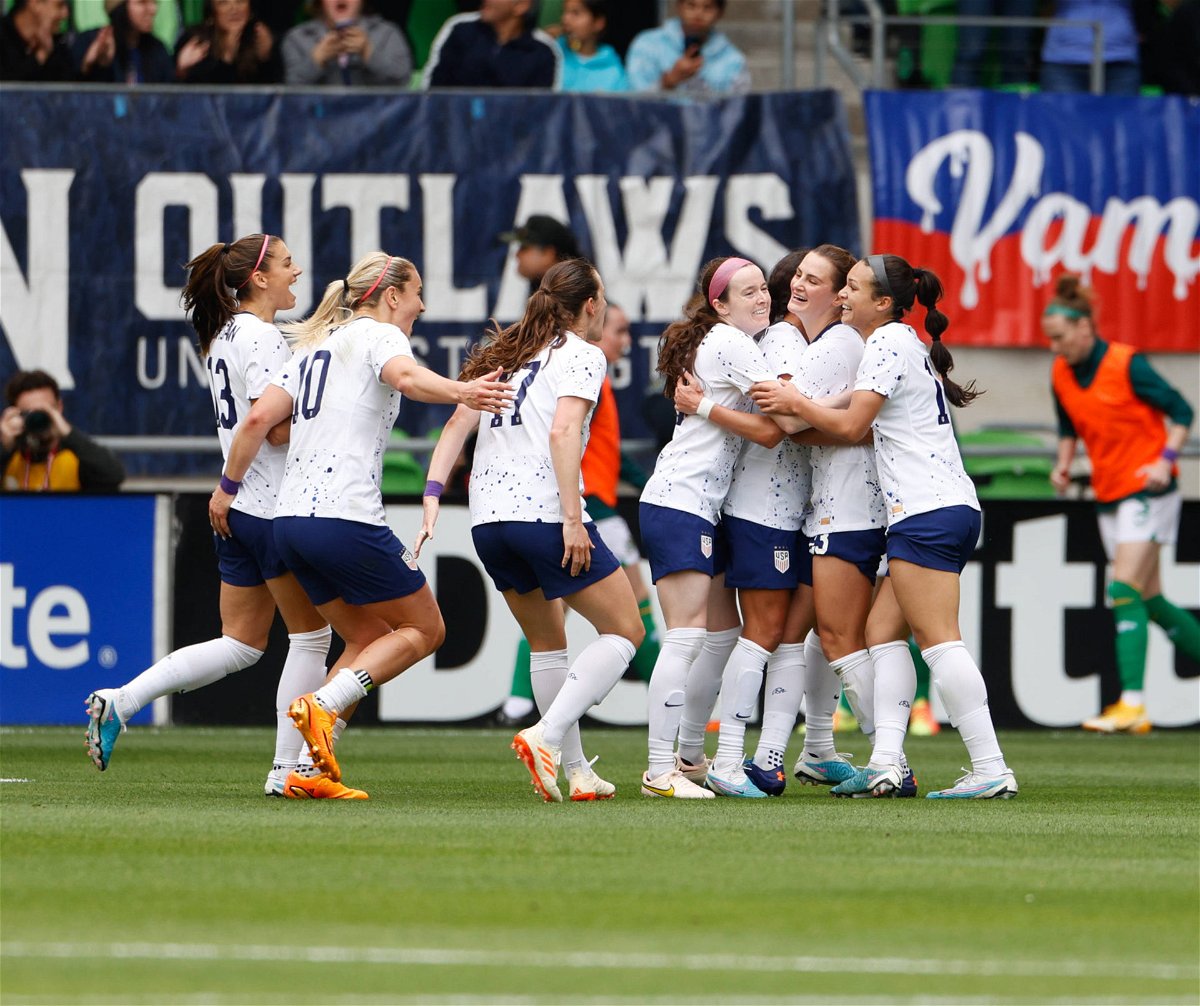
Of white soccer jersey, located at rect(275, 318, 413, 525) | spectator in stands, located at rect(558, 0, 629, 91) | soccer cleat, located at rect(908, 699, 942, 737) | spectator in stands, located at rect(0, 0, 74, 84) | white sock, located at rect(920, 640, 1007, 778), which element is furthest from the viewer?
spectator in stands, located at rect(558, 0, 629, 91)

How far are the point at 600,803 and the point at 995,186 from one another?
8.96 metres

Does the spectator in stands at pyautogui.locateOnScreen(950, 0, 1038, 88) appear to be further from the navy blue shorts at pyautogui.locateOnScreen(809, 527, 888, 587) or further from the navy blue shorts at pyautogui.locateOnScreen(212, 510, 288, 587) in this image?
the navy blue shorts at pyautogui.locateOnScreen(212, 510, 288, 587)

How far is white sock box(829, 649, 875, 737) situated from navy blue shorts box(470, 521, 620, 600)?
102 cm

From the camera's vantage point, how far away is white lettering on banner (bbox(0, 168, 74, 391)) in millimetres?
15109

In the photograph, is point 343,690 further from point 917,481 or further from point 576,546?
point 917,481

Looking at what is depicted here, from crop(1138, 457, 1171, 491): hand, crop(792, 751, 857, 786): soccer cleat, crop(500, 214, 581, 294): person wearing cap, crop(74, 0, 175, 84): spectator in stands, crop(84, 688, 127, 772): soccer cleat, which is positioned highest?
crop(74, 0, 175, 84): spectator in stands

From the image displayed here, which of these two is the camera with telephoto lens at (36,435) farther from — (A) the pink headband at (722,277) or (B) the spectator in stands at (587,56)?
(A) the pink headband at (722,277)

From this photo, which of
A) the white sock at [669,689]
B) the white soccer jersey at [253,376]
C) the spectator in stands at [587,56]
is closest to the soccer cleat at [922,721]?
the white sock at [669,689]

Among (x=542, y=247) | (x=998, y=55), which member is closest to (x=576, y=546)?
(x=542, y=247)

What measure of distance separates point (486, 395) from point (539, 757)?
1.27 meters

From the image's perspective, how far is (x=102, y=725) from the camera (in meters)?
8.28

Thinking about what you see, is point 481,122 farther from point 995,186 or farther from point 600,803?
point 600,803

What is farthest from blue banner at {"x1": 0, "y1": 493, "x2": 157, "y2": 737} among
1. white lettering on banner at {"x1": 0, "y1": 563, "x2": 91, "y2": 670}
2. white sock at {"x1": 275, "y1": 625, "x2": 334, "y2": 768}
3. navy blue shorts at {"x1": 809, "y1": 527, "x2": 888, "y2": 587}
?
navy blue shorts at {"x1": 809, "y1": 527, "x2": 888, "y2": 587}

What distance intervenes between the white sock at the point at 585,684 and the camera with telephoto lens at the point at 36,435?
5999 mm
